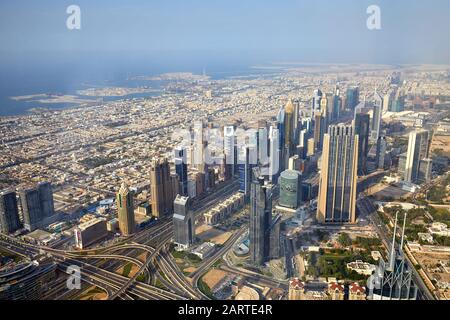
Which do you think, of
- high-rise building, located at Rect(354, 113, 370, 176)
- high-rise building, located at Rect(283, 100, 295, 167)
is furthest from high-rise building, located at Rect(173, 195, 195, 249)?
high-rise building, located at Rect(354, 113, 370, 176)

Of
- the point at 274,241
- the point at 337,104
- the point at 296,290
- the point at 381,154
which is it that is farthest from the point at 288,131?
the point at 296,290

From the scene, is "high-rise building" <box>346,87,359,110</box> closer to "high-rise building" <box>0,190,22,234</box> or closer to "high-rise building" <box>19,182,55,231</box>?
"high-rise building" <box>19,182,55,231</box>

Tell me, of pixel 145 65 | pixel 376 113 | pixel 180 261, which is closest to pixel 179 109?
pixel 145 65

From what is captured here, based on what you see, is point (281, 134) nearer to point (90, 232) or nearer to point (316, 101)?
point (316, 101)

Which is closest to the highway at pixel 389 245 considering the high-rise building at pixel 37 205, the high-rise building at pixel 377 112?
the high-rise building at pixel 377 112
